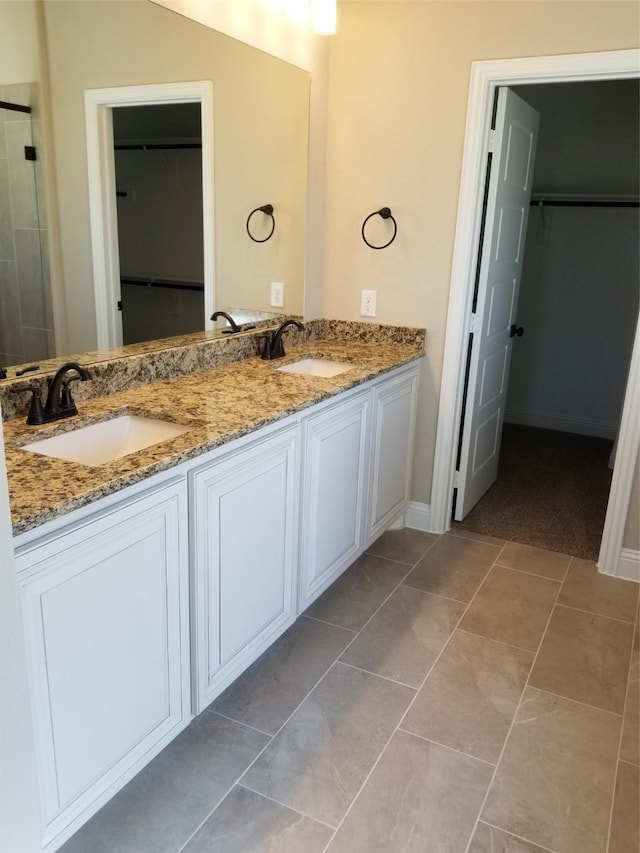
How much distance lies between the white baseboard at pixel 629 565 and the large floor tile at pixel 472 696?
32.6 inches

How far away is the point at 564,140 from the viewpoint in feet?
15.1

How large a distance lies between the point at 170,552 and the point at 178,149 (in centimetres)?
148

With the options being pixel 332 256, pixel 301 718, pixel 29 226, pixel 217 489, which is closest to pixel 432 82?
pixel 332 256

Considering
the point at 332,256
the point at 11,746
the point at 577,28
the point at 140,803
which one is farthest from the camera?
the point at 332,256

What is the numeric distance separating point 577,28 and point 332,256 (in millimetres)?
1351

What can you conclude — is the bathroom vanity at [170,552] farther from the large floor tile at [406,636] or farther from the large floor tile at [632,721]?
the large floor tile at [632,721]

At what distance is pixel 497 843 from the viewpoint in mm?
1679

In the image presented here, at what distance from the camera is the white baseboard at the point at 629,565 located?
9.72ft

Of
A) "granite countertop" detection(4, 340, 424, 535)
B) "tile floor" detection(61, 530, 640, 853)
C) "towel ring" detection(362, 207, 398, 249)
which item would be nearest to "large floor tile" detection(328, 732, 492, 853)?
"tile floor" detection(61, 530, 640, 853)

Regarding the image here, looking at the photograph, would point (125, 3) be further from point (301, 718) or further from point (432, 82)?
point (301, 718)

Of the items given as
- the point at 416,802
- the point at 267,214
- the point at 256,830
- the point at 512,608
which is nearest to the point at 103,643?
the point at 256,830

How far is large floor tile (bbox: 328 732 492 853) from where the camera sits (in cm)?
167

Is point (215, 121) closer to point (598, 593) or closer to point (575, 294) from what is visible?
point (598, 593)

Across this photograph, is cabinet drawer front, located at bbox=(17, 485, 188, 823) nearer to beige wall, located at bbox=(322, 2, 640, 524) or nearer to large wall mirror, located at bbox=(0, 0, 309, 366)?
large wall mirror, located at bbox=(0, 0, 309, 366)
